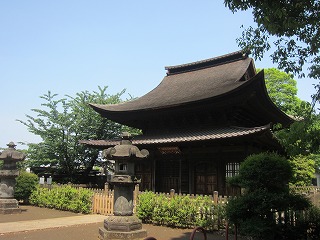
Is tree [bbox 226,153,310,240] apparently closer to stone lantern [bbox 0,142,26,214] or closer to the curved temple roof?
the curved temple roof

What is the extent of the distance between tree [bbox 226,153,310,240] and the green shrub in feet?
46.6

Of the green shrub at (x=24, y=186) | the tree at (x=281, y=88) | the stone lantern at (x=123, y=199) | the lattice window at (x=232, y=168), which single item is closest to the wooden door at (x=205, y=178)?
the lattice window at (x=232, y=168)

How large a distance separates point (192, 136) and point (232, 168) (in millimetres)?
2511

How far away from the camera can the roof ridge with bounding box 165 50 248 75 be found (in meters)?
21.7

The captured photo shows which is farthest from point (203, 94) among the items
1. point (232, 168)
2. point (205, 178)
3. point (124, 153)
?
point (124, 153)

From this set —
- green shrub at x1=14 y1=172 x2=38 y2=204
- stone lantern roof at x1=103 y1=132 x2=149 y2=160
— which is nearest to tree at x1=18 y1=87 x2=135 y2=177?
green shrub at x1=14 y1=172 x2=38 y2=204

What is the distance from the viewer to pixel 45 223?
11922 mm

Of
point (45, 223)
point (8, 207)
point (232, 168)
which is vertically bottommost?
point (45, 223)

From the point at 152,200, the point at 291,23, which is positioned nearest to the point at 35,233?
the point at 152,200

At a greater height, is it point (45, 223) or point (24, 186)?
point (24, 186)

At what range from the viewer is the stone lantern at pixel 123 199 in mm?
9320

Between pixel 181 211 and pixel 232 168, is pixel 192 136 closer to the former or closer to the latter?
pixel 232 168

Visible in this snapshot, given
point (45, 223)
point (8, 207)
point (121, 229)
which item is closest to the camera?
point (121, 229)

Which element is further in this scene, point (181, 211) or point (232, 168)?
point (232, 168)
